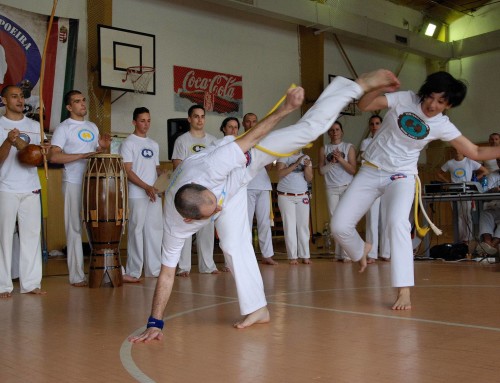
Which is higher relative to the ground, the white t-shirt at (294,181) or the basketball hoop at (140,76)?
the basketball hoop at (140,76)

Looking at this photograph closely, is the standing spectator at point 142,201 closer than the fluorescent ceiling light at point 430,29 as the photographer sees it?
Yes

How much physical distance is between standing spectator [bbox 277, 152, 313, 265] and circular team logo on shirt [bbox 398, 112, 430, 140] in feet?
11.9

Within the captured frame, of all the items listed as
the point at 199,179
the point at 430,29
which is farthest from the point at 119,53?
the point at 430,29

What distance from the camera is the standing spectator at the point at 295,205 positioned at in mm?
8008

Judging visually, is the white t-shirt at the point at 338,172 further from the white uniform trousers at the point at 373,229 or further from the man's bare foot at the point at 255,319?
the man's bare foot at the point at 255,319

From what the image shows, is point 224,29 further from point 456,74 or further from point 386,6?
point 456,74

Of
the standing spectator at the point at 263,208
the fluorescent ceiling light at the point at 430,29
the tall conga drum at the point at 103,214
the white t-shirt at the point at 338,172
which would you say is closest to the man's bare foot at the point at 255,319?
the tall conga drum at the point at 103,214

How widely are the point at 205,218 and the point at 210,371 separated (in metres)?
0.83

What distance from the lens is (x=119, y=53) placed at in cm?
1094

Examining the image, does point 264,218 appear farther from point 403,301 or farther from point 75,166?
point 403,301

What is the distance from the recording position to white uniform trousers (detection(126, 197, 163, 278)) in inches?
252

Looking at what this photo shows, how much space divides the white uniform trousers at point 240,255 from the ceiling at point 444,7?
15.5m

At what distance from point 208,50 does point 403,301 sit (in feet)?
32.2

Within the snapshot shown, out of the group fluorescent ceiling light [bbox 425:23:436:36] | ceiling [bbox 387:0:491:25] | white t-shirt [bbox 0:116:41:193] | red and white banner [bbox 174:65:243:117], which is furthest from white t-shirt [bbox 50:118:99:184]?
fluorescent ceiling light [bbox 425:23:436:36]
